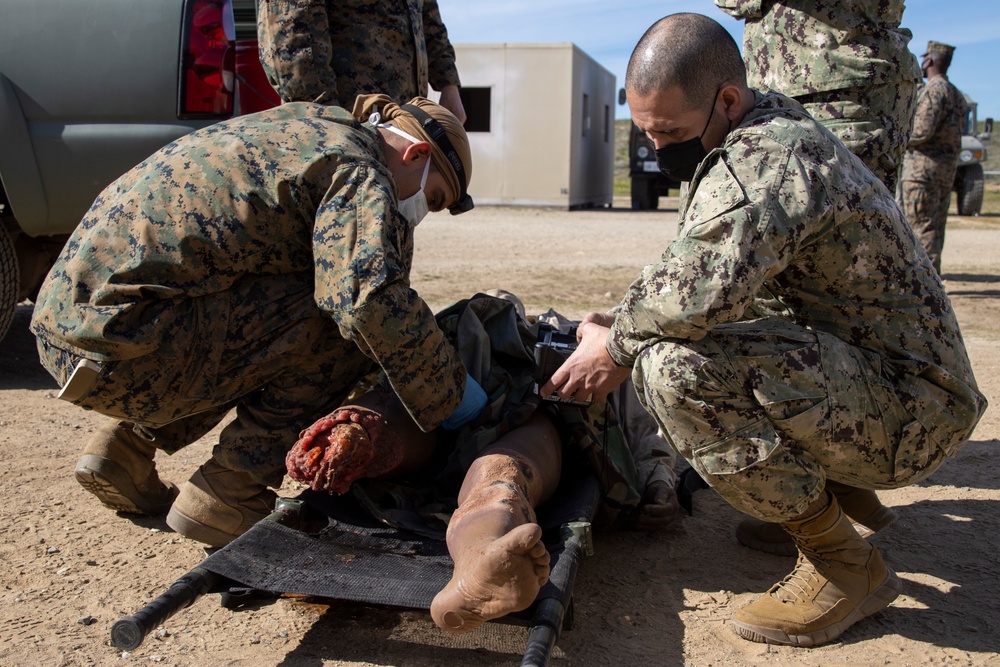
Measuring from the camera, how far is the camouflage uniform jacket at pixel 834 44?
3.55 meters

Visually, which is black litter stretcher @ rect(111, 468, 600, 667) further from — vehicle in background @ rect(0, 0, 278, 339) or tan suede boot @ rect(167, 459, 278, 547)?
vehicle in background @ rect(0, 0, 278, 339)

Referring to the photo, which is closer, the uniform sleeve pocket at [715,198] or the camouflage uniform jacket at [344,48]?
the uniform sleeve pocket at [715,198]

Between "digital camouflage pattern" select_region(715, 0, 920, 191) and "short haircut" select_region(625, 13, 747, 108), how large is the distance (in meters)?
1.35

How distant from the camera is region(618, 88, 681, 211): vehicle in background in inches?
703

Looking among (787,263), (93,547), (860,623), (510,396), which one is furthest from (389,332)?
(860,623)

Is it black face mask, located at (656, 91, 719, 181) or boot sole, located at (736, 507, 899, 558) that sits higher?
black face mask, located at (656, 91, 719, 181)

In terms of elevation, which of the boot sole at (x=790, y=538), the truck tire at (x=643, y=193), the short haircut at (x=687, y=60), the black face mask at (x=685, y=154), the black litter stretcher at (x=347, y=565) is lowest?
the truck tire at (x=643, y=193)

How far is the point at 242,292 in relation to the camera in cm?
270

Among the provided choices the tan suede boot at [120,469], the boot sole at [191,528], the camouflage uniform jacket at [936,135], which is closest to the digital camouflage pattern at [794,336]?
the boot sole at [191,528]

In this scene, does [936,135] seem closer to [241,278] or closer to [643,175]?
[241,278]

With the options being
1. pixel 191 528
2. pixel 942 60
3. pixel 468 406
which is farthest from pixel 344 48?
pixel 942 60

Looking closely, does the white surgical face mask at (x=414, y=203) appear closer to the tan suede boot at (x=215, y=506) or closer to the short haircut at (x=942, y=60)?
A: the tan suede boot at (x=215, y=506)

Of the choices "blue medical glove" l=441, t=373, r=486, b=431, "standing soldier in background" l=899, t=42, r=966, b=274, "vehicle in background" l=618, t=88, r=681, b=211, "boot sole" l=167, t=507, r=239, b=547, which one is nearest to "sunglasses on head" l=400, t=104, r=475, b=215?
"blue medical glove" l=441, t=373, r=486, b=431

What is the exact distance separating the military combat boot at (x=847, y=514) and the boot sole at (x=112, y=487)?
187 centimetres
